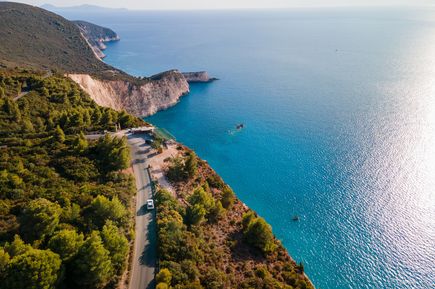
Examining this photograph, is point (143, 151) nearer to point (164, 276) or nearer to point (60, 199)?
point (60, 199)

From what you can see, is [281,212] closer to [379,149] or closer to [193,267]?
[193,267]

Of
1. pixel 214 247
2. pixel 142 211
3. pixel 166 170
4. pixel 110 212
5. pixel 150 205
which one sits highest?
pixel 110 212

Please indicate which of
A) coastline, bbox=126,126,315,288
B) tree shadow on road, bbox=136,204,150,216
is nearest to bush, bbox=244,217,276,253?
coastline, bbox=126,126,315,288

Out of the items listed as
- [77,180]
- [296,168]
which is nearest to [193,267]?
[77,180]

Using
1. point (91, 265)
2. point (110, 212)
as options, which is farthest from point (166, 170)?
point (91, 265)

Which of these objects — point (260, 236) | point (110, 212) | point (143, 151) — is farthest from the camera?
point (143, 151)

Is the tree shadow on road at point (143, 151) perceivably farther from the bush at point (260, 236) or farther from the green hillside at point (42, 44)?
the green hillside at point (42, 44)
